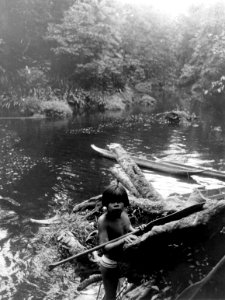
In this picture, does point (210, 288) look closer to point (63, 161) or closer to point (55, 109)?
point (63, 161)

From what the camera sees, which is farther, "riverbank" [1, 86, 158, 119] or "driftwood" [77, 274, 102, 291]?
"riverbank" [1, 86, 158, 119]

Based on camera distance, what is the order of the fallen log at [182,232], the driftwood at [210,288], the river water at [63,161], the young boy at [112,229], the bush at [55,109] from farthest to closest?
1. the bush at [55,109]
2. the river water at [63,161]
3. the young boy at [112,229]
4. the fallen log at [182,232]
5. the driftwood at [210,288]

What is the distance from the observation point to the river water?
29.0 ft

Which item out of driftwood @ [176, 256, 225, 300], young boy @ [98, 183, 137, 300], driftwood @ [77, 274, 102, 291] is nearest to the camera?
driftwood @ [176, 256, 225, 300]

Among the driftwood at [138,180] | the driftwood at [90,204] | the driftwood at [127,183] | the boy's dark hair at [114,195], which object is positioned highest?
the boy's dark hair at [114,195]

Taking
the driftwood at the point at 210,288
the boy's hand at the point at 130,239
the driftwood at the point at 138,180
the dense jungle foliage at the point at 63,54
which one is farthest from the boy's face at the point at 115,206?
the dense jungle foliage at the point at 63,54

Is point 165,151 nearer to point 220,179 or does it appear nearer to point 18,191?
point 220,179

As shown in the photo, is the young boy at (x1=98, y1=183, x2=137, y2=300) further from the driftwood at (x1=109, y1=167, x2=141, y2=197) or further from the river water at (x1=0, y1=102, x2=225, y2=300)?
the driftwood at (x1=109, y1=167, x2=141, y2=197)

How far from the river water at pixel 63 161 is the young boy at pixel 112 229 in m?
2.27

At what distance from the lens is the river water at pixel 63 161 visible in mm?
8844

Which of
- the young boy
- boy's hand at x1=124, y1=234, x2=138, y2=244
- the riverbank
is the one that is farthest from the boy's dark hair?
the riverbank

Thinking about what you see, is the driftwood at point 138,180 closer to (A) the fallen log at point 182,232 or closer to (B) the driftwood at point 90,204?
(B) the driftwood at point 90,204

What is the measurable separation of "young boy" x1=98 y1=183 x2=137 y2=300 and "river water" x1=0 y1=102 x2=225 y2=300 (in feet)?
7.46

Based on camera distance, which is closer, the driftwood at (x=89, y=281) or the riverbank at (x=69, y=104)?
the driftwood at (x=89, y=281)
